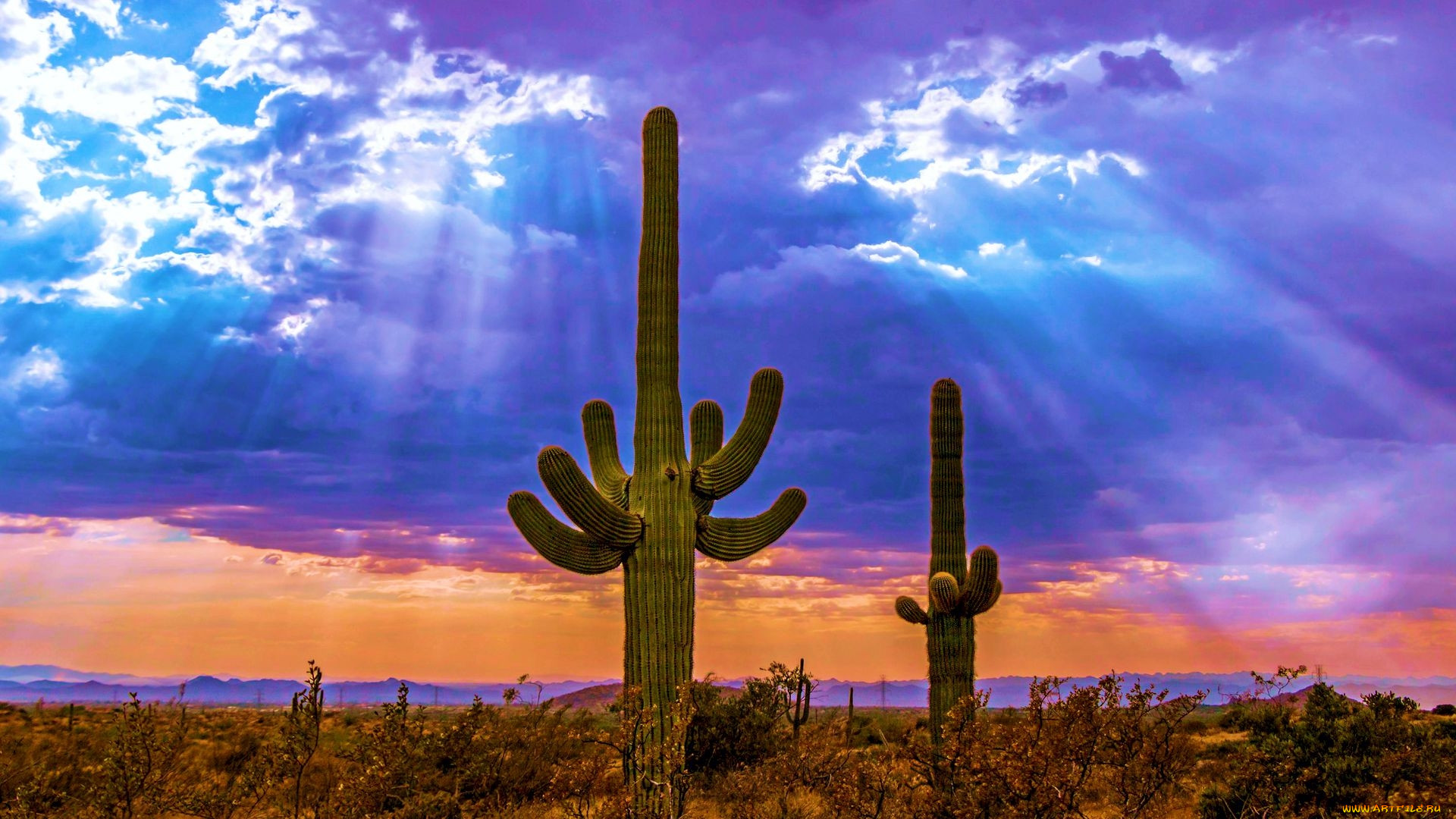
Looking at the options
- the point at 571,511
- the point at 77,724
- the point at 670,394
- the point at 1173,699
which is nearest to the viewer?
the point at 1173,699

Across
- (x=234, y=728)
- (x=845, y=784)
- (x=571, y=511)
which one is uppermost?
(x=571, y=511)

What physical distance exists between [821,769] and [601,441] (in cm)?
623

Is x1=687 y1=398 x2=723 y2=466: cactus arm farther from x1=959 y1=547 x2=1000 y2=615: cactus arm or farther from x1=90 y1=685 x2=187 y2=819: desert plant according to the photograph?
x1=90 y1=685 x2=187 y2=819: desert plant

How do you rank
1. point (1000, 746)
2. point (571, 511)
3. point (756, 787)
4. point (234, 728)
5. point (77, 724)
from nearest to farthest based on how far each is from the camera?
point (1000, 746)
point (756, 787)
point (571, 511)
point (77, 724)
point (234, 728)

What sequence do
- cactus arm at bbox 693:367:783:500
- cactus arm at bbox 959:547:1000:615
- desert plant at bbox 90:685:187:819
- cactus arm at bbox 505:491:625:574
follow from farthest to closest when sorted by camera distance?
cactus arm at bbox 959:547:1000:615 < cactus arm at bbox 693:367:783:500 < cactus arm at bbox 505:491:625:574 < desert plant at bbox 90:685:187:819

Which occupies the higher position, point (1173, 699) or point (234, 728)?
point (1173, 699)

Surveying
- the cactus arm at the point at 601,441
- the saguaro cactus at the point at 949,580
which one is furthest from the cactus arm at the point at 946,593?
the cactus arm at the point at 601,441

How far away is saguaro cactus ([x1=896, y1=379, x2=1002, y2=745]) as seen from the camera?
17.7 metres

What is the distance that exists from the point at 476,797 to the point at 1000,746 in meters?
7.08

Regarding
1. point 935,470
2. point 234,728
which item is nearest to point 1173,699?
point 935,470

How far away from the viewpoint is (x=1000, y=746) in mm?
8406

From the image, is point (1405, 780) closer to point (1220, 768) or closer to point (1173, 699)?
point (1173, 699)

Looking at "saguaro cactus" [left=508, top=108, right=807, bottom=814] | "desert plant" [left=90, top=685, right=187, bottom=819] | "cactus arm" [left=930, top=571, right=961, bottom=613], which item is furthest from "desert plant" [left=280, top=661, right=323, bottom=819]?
"cactus arm" [left=930, top=571, right=961, bottom=613]

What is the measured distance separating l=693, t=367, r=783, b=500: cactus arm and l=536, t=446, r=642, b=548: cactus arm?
1604 millimetres
